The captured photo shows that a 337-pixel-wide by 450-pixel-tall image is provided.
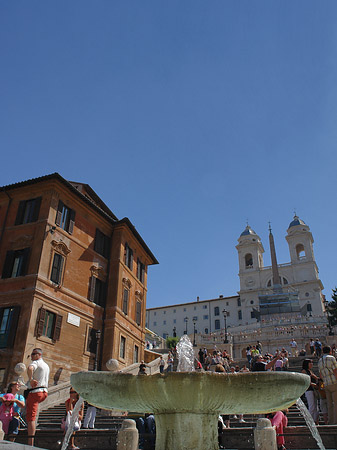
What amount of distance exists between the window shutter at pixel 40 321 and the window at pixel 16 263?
2.26m

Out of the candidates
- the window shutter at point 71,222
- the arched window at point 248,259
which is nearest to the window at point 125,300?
the window shutter at point 71,222

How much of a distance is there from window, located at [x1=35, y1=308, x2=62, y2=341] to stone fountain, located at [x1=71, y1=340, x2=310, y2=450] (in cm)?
1413

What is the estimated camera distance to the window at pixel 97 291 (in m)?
23.5

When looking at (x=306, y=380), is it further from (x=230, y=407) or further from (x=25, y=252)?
(x=25, y=252)

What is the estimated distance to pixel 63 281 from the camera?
2111cm

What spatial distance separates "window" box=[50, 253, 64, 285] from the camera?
67.0 ft

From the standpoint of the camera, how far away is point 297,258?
85625mm

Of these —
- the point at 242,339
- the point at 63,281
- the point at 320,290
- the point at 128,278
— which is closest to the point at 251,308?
the point at 320,290

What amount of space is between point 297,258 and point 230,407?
84919 mm

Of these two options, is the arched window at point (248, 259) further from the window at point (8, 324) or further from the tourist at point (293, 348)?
the window at point (8, 324)

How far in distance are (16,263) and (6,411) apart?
13.4 metres

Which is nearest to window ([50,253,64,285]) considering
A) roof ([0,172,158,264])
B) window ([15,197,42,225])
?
window ([15,197,42,225])

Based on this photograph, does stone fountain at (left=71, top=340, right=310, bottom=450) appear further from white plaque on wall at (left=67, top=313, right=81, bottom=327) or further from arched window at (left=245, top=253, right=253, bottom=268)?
arched window at (left=245, top=253, right=253, bottom=268)

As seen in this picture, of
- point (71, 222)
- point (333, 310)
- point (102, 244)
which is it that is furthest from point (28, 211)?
point (333, 310)
